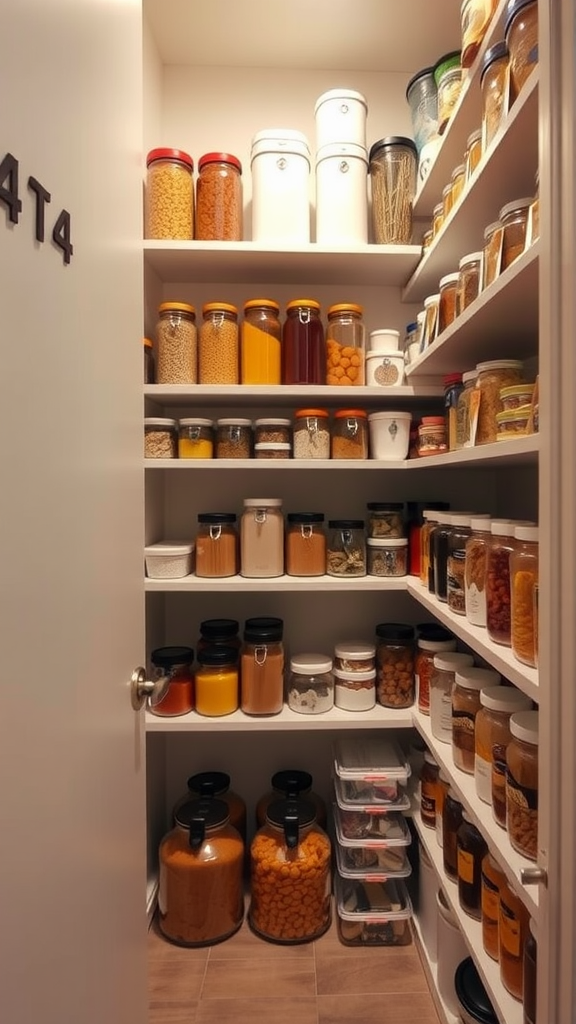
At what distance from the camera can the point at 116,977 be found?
737 mm

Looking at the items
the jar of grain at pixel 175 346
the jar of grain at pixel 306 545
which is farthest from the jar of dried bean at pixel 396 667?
the jar of grain at pixel 175 346

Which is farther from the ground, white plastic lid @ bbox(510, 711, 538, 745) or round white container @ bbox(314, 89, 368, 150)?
round white container @ bbox(314, 89, 368, 150)

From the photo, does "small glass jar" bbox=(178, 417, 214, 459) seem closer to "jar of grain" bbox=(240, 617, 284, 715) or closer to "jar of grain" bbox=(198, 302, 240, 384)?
"jar of grain" bbox=(198, 302, 240, 384)

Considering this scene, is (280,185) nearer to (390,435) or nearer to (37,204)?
(390,435)

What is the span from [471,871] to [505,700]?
1.16 feet

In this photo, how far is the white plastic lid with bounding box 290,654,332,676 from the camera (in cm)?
135

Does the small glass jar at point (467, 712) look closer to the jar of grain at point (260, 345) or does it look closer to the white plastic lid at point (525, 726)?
the white plastic lid at point (525, 726)

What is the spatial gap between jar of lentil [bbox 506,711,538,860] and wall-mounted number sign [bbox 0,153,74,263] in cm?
86

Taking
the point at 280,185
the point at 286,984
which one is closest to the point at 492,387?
the point at 280,185

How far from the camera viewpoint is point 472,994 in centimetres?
99

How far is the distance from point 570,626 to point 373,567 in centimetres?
86

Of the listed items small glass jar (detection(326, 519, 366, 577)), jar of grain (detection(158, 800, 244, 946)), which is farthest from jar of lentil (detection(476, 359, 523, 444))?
jar of grain (detection(158, 800, 244, 946))

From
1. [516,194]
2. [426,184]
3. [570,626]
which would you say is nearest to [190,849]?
[570,626]

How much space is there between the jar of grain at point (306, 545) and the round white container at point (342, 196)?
0.72 meters
